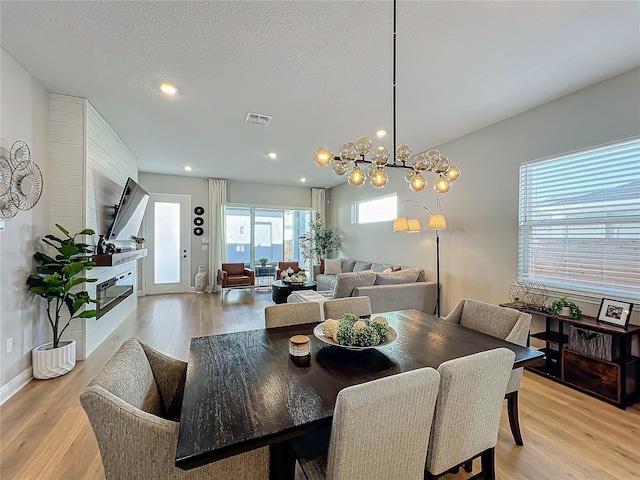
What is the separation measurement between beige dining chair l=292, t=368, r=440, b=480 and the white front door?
681cm

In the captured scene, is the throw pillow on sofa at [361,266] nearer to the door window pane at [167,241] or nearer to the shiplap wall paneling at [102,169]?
the door window pane at [167,241]

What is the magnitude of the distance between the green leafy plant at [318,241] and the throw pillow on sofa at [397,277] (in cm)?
344

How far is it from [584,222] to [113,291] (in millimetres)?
5994

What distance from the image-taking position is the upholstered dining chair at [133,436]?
93 centimetres

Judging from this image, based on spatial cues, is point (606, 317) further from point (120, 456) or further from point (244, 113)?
point (244, 113)

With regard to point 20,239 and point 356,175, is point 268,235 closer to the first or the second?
point 20,239

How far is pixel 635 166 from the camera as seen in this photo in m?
2.54

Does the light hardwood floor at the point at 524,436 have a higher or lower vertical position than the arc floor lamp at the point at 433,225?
lower

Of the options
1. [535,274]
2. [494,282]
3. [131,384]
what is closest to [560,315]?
[535,274]

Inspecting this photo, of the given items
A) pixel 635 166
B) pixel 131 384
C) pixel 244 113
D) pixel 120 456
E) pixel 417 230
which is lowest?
pixel 120 456

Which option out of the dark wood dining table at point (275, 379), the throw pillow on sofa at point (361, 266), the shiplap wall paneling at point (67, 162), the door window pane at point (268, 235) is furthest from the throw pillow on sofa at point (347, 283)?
the door window pane at point (268, 235)

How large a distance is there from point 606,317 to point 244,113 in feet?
14.0

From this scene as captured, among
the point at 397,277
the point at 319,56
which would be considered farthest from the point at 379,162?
the point at 397,277

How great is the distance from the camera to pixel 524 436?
6.40 feet
